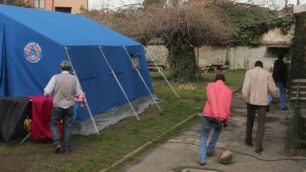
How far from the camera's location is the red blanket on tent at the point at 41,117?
9602mm

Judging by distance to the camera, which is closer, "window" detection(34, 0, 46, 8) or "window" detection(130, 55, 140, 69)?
"window" detection(130, 55, 140, 69)

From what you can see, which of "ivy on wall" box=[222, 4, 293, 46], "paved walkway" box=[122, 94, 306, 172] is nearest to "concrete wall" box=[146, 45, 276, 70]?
"ivy on wall" box=[222, 4, 293, 46]

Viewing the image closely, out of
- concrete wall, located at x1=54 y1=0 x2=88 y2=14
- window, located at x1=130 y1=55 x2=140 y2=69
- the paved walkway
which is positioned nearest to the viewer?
the paved walkway

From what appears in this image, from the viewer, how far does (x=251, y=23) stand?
3881cm

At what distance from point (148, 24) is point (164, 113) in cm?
924

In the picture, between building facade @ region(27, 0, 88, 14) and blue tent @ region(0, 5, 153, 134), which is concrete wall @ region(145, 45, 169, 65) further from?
building facade @ region(27, 0, 88, 14)

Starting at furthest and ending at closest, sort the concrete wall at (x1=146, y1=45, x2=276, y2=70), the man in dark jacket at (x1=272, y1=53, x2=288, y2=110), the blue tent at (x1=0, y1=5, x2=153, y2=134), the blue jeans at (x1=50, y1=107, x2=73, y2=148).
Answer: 1. the concrete wall at (x1=146, y1=45, x2=276, y2=70)
2. the man in dark jacket at (x1=272, y1=53, x2=288, y2=110)
3. the blue tent at (x1=0, y1=5, x2=153, y2=134)
4. the blue jeans at (x1=50, y1=107, x2=73, y2=148)

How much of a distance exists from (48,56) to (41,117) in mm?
1708

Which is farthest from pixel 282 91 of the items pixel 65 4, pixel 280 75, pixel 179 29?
pixel 65 4

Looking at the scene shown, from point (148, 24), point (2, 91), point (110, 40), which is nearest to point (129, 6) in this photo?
point (148, 24)

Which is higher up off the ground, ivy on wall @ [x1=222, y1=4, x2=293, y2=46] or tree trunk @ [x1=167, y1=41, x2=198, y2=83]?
ivy on wall @ [x1=222, y1=4, x2=293, y2=46]

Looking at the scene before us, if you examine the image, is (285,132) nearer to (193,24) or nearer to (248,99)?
(248,99)

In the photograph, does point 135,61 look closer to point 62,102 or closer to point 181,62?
point 62,102

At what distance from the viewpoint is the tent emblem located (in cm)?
1099
